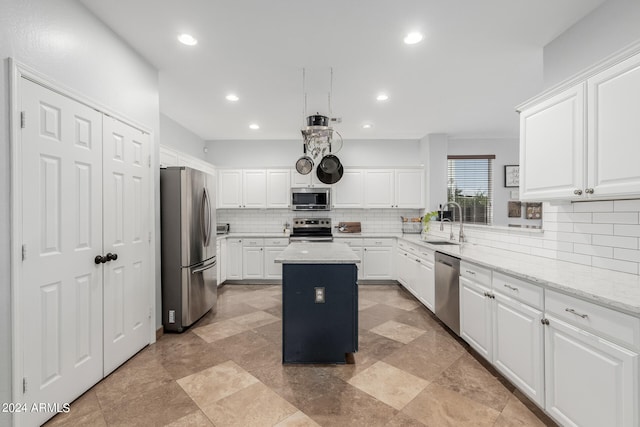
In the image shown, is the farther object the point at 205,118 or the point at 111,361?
the point at 205,118

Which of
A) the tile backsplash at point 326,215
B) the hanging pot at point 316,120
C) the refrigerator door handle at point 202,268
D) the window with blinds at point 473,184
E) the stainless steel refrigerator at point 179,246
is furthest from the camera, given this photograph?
the tile backsplash at point 326,215

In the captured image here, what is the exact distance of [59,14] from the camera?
6.07 ft

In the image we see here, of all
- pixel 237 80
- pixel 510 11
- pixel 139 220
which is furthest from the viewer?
pixel 237 80

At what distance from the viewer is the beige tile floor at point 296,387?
181 cm

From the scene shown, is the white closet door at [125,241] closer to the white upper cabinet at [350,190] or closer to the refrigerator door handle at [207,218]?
the refrigerator door handle at [207,218]

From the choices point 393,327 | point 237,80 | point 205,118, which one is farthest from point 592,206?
point 205,118

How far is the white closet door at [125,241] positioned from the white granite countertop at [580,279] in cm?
306

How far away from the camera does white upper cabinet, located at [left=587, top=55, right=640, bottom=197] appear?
1.53m

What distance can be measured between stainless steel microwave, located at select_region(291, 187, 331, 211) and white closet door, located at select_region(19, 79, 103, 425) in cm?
339

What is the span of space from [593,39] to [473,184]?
11.9 feet

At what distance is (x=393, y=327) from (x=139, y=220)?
2.92 meters

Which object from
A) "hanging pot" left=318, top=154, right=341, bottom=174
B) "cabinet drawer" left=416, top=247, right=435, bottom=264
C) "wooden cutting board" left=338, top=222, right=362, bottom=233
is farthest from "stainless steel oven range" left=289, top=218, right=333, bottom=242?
"cabinet drawer" left=416, top=247, right=435, bottom=264

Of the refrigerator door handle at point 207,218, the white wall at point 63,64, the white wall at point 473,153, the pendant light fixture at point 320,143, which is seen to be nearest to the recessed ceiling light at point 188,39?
the white wall at point 63,64

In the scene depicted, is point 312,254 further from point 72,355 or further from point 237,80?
point 237,80
